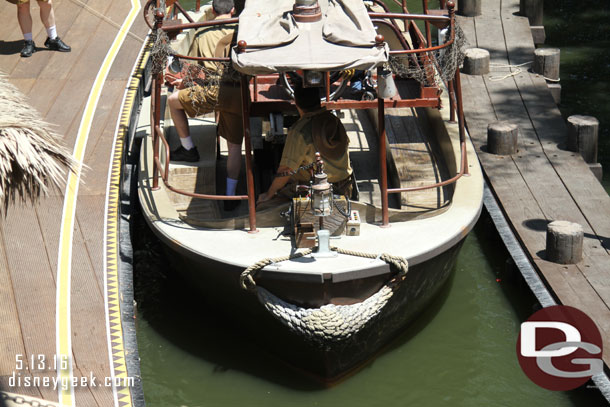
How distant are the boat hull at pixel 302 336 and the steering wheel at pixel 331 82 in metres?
1.69

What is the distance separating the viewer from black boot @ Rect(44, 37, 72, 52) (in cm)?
1123

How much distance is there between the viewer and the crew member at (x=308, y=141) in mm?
7594

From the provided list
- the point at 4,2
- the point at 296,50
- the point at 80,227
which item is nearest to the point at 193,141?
the point at 80,227

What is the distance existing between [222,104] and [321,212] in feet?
5.62

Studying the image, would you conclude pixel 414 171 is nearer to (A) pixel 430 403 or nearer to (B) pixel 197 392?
(A) pixel 430 403

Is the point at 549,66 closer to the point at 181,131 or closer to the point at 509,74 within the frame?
the point at 509,74

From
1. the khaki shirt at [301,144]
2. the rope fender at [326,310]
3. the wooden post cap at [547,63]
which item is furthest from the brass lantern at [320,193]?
the wooden post cap at [547,63]

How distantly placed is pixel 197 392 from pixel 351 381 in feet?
4.28

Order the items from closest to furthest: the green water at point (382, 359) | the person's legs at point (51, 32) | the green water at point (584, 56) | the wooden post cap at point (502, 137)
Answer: the green water at point (382, 359) < the wooden post cap at point (502, 137) < the person's legs at point (51, 32) < the green water at point (584, 56)

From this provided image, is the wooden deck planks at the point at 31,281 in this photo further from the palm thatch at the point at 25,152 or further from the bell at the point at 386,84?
the bell at the point at 386,84

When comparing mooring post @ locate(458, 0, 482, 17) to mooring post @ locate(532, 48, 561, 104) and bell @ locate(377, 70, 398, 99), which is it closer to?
mooring post @ locate(532, 48, 561, 104)

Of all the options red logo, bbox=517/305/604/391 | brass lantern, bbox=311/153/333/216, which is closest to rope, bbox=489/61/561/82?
red logo, bbox=517/305/604/391

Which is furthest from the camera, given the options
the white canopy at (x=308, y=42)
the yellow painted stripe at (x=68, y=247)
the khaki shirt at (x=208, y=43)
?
the khaki shirt at (x=208, y=43)

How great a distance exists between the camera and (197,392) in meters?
7.96
